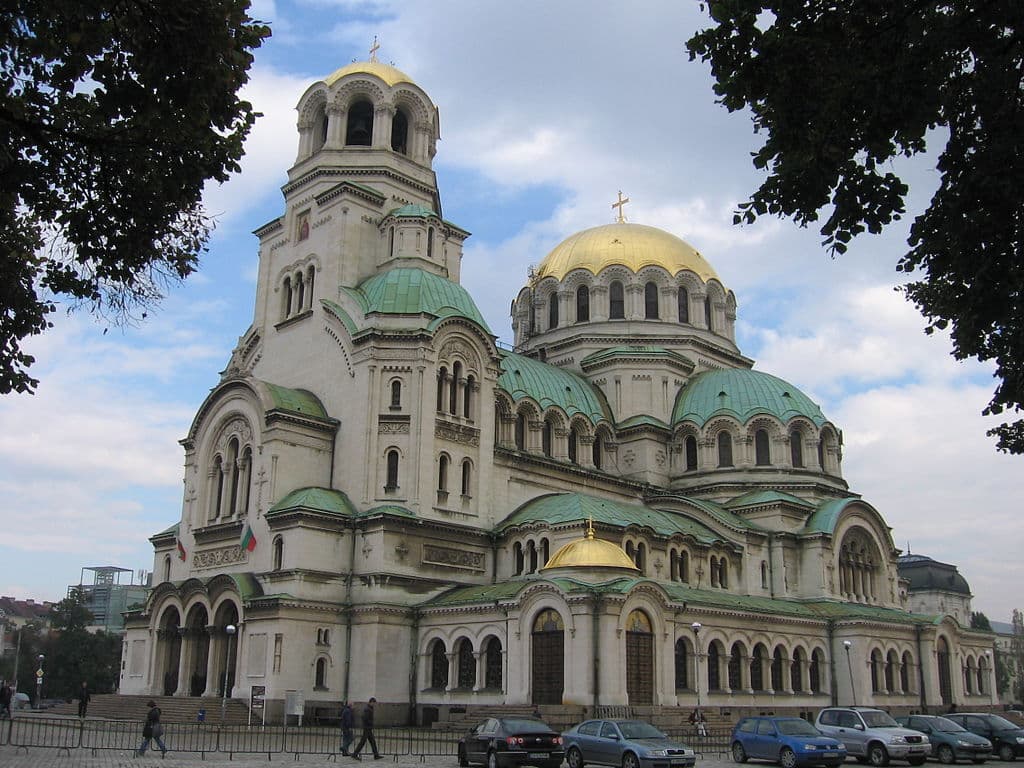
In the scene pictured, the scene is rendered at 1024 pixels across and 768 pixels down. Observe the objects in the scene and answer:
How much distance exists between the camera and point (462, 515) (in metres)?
42.8

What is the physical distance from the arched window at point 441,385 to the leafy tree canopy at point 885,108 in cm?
3003

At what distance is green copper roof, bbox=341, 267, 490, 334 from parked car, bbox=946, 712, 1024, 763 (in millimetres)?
23697

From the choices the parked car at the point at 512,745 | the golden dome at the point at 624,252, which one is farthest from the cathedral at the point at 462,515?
the parked car at the point at 512,745

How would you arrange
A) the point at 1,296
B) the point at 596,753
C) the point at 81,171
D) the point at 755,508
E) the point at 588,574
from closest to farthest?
1. the point at 81,171
2. the point at 1,296
3. the point at 596,753
4. the point at 588,574
5. the point at 755,508

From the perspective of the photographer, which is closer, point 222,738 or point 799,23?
point 799,23

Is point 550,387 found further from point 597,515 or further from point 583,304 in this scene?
point 597,515

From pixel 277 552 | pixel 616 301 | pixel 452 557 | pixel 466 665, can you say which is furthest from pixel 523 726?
pixel 616 301

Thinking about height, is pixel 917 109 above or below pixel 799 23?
below

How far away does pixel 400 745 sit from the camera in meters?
30.0

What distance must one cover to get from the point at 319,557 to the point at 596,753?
60.9 feet

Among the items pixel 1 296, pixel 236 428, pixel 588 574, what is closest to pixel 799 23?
pixel 1 296

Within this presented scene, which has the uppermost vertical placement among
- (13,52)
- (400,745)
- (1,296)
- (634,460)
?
(634,460)

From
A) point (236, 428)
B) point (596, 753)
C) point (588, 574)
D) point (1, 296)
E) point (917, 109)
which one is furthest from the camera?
point (236, 428)

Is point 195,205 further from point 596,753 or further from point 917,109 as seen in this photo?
point 596,753
